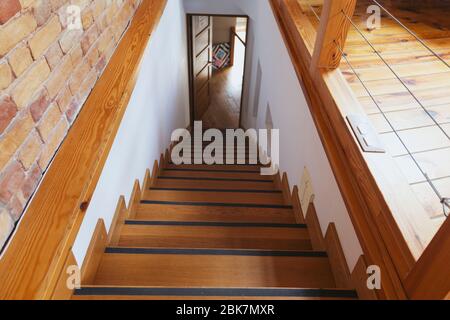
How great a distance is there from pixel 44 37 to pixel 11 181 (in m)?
0.47

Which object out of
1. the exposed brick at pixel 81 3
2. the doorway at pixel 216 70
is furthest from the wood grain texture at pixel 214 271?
the doorway at pixel 216 70

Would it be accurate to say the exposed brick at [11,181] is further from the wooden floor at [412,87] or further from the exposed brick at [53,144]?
the wooden floor at [412,87]

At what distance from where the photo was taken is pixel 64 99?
3.86ft

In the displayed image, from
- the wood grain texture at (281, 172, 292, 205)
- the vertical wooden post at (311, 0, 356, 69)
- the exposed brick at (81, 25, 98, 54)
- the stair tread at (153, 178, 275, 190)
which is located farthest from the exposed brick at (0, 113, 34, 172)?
the stair tread at (153, 178, 275, 190)

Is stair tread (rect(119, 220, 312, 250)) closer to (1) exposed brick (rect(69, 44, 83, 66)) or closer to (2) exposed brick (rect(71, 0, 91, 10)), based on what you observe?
(1) exposed brick (rect(69, 44, 83, 66))

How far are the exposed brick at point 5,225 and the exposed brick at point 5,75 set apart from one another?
0.33m

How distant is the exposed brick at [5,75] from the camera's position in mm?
813

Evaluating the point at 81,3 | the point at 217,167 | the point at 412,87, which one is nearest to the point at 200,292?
the point at 81,3

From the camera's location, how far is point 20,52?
2.95 feet

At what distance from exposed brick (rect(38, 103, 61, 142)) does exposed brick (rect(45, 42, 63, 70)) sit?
0.14 metres

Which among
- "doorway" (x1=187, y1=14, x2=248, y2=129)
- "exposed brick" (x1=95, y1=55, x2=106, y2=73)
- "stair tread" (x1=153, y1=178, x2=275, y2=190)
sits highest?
"doorway" (x1=187, y1=14, x2=248, y2=129)

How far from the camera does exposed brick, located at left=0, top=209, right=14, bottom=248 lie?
852 millimetres

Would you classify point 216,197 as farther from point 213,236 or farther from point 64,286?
point 64,286

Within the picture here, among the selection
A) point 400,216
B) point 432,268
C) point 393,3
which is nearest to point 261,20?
point 393,3
